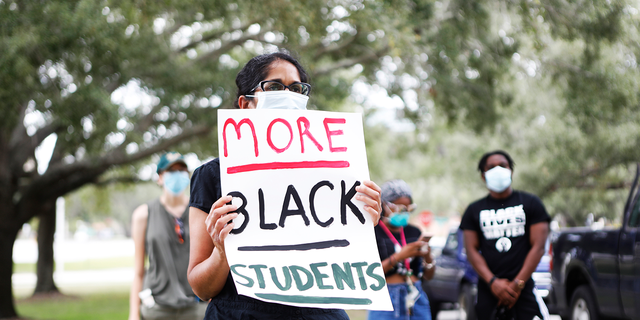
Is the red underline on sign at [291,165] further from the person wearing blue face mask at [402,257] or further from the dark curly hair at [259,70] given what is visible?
the person wearing blue face mask at [402,257]

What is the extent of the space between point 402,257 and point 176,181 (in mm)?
1650

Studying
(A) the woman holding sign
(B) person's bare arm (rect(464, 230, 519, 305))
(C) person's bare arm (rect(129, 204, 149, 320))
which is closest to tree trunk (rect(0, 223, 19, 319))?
(C) person's bare arm (rect(129, 204, 149, 320))

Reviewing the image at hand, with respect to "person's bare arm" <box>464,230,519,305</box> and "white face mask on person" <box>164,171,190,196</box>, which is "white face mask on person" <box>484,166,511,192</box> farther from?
"white face mask on person" <box>164,171,190,196</box>

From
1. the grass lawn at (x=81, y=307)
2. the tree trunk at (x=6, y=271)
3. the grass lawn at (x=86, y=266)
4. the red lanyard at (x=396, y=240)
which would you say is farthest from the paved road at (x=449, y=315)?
the grass lawn at (x=86, y=266)

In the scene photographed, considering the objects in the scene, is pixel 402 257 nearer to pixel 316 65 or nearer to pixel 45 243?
pixel 316 65

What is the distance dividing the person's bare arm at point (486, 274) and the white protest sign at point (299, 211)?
9.10ft

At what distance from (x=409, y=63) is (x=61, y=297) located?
12147 millimetres

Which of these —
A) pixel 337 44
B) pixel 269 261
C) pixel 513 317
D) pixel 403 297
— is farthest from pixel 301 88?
pixel 337 44

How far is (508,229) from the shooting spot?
481 centimetres

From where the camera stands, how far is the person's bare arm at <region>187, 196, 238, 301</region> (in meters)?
2.08

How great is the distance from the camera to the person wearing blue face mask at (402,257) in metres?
4.60

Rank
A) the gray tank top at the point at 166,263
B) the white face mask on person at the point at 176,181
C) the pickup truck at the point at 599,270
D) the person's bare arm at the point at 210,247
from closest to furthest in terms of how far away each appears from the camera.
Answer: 1. the person's bare arm at the point at 210,247
2. the gray tank top at the point at 166,263
3. the white face mask on person at the point at 176,181
4. the pickup truck at the point at 599,270

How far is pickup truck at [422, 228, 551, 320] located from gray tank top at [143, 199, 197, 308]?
6.17m

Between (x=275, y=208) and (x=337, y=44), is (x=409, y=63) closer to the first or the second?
(x=337, y=44)
